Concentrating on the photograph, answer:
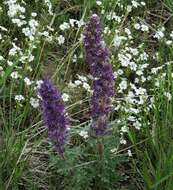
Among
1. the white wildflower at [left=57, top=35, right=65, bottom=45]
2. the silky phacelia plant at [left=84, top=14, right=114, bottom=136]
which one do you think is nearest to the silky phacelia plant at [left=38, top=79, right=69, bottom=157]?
the silky phacelia plant at [left=84, top=14, right=114, bottom=136]

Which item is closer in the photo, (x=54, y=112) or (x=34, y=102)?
(x=54, y=112)

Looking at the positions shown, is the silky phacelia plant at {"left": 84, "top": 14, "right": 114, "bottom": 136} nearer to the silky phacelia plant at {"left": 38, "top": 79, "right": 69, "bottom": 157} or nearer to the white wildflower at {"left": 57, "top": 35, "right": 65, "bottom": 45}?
the silky phacelia plant at {"left": 38, "top": 79, "right": 69, "bottom": 157}

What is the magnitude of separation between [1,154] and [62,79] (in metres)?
0.95

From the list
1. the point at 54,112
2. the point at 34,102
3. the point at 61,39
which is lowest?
the point at 34,102

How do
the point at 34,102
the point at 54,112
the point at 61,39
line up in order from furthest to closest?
the point at 61,39 → the point at 34,102 → the point at 54,112

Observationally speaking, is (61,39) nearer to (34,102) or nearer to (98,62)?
(34,102)

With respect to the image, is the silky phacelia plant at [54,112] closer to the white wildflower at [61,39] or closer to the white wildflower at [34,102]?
the white wildflower at [34,102]

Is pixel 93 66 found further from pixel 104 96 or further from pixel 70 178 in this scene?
pixel 70 178

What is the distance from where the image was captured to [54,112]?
2.74m

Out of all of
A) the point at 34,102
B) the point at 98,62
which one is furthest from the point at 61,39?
the point at 98,62

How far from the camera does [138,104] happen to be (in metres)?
3.85

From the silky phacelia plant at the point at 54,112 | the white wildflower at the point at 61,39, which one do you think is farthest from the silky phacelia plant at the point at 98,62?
the white wildflower at the point at 61,39

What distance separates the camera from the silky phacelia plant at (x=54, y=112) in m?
2.67

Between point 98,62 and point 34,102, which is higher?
point 98,62
